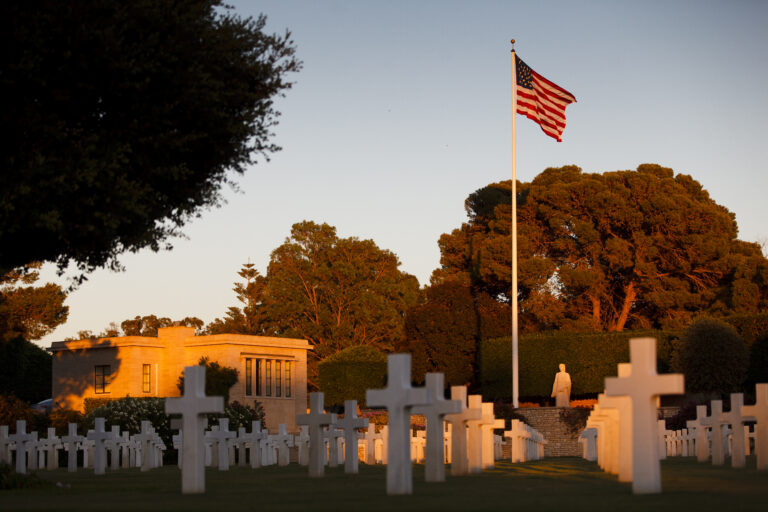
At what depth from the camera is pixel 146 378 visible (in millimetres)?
56406

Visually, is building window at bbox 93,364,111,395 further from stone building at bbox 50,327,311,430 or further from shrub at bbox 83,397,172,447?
shrub at bbox 83,397,172,447

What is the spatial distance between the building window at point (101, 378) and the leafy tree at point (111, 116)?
40.7 metres

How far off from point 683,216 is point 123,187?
170 ft

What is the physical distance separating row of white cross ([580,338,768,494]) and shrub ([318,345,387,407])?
140 ft

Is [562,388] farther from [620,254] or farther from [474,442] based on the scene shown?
[474,442]

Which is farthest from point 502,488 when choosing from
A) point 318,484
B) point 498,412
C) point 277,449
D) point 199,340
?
point 199,340

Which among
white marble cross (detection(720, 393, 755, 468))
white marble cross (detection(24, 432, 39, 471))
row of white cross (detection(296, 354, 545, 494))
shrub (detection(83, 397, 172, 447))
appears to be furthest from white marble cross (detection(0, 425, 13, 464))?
white marble cross (detection(720, 393, 755, 468))

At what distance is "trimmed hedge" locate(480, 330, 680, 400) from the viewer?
50750mm

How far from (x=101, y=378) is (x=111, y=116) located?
143 ft

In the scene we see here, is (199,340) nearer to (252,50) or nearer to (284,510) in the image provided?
(252,50)

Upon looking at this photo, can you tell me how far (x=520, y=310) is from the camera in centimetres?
6644

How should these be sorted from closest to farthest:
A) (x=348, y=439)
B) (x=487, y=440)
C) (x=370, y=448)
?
(x=348, y=439), (x=487, y=440), (x=370, y=448)

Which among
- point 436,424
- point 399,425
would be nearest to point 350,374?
point 436,424

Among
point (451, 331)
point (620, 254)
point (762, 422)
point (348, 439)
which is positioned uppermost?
point (620, 254)
